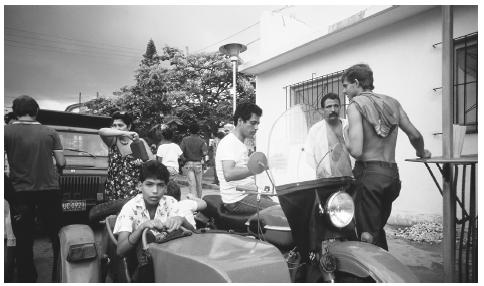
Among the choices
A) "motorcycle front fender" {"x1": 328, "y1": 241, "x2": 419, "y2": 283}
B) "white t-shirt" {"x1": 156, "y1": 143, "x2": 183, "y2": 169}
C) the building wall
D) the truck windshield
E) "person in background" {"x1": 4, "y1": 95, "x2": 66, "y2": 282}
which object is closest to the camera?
"motorcycle front fender" {"x1": 328, "y1": 241, "x2": 419, "y2": 283}

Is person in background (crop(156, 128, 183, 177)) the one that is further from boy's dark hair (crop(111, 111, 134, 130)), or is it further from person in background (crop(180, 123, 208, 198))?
boy's dark hair (crop(111, 111, 134, 130))

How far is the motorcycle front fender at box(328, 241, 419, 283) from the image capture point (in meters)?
1.77

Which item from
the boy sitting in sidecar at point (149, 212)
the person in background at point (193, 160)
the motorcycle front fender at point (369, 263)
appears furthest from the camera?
the person in background at point (193, 160)

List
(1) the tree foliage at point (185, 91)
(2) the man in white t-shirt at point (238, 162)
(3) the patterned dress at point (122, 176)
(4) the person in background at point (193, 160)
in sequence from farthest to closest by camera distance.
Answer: (1) the tree foliage at point (185, 91)
(4) the person in background at point (193, 160)
(3) the patterned dress at point (122, 176)
(2) the man in white t-shirt at point (238, 162)

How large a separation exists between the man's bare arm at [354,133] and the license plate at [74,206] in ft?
14.0

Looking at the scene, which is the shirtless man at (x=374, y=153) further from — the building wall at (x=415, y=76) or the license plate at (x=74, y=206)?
the license plate at (x=74, y=206)

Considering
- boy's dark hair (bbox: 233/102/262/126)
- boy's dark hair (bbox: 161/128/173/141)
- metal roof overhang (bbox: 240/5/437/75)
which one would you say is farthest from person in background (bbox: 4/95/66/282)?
metal roof overhang (bbox: 240/5/437/75)

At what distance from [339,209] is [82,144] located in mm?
5151

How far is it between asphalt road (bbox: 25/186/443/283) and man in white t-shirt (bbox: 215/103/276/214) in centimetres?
181

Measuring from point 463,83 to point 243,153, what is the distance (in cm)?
366

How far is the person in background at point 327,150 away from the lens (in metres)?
2.18

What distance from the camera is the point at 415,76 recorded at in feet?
17.9

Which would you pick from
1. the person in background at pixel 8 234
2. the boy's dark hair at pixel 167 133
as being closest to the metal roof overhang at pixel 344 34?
the boy's dark hair at pixel 167 133

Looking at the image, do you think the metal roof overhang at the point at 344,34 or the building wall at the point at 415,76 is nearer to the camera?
the building wall at the point at 415,76
